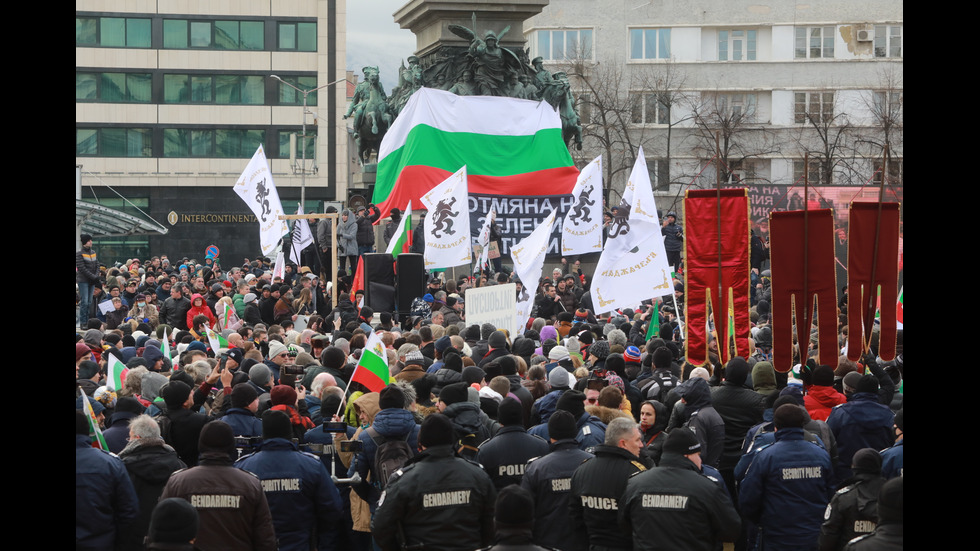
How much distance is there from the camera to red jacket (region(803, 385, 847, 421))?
10641 millimetres

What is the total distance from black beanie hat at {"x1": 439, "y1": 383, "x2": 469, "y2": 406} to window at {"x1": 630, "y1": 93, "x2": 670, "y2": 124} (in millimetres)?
51806

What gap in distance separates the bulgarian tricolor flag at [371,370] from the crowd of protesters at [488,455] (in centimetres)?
26

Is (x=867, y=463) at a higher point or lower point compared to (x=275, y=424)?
lower

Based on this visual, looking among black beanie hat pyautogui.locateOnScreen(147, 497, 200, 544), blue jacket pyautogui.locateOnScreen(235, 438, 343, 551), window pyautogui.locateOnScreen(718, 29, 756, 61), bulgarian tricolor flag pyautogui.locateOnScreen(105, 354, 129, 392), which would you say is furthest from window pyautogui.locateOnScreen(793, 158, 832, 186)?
black beanie hat pyautogui.locateOnScreen(147, 497, 200, 544)

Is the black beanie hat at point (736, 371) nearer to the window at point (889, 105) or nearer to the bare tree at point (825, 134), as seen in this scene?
the bare tree at point (825, 134)

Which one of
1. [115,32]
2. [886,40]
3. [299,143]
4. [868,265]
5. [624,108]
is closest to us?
[868,265]

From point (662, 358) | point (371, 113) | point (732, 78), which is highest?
point (732, 78)

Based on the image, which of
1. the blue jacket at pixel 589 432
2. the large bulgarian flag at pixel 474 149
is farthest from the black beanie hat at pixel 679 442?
the large bulgarian flag at pixel 474 149

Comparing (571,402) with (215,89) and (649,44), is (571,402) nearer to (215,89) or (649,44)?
(215,89)

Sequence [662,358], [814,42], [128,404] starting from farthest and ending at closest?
[814,42], [662,358], [128,404]

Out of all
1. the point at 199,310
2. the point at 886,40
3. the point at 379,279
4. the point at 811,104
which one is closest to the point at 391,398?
the point at 199,310

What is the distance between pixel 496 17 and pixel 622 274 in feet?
41.4

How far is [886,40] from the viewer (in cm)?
6272

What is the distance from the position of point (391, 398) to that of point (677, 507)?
2.27m
